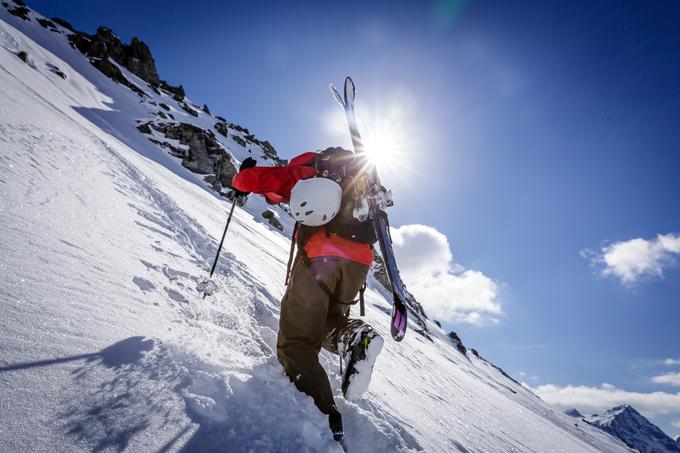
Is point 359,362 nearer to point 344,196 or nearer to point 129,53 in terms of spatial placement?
point 344,196

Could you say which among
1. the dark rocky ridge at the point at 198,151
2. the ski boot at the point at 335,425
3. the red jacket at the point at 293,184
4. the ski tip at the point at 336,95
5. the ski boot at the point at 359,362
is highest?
the dark rocky ridge at the point at 198,151

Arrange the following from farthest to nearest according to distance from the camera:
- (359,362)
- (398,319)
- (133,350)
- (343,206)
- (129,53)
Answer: (129,53)
(398,319)
(343,206)
(359,362)
(133,350)

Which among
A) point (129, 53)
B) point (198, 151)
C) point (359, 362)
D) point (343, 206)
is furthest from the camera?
point (129, 53)

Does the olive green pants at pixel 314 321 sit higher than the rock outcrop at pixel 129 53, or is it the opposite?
the rock outcrop at pixel 129 53

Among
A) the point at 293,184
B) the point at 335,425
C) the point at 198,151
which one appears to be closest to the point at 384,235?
the point at 293,184

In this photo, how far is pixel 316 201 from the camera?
2662mm

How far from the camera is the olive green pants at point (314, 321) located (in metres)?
2.30

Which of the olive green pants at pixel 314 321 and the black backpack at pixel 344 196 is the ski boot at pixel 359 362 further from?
the black backpack at pixel 344 196

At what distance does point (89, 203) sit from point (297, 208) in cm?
283

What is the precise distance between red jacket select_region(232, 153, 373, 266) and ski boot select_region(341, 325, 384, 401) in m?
0.65

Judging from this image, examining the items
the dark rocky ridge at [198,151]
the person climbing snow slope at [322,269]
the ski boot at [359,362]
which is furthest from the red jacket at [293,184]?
the dark rocky ridge at [198,151]

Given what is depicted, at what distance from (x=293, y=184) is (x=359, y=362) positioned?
1.65 m

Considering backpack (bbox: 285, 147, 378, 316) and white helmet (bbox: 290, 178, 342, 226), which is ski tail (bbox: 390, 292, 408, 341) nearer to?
backpack (bbox: 285, 147, 378, 316)

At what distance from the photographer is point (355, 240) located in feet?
9.18
